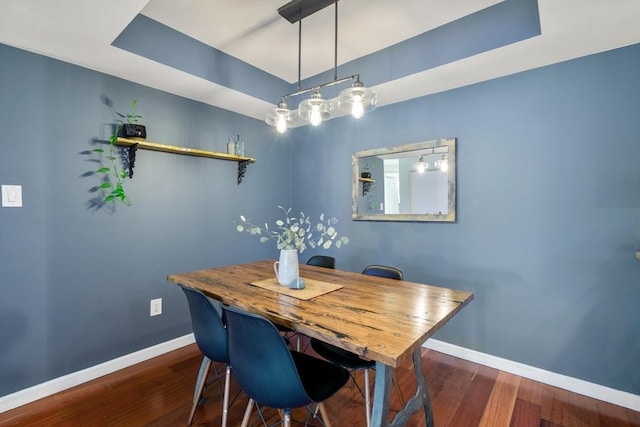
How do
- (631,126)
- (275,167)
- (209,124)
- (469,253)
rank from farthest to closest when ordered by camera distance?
(275,167) < (209,124) < (469,253) < (631,126)

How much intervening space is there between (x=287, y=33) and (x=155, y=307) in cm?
243

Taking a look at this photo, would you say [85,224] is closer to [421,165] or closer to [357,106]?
[357,106]

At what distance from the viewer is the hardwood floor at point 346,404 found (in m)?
1.70

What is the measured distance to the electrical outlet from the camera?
2465mm

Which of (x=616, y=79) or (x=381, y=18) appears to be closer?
(x=616, y=79)

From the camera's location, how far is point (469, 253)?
241 cm

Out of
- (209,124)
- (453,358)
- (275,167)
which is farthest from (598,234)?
(209,124)

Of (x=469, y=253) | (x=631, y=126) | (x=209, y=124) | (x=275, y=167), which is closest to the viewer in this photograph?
(x=631, y=126)

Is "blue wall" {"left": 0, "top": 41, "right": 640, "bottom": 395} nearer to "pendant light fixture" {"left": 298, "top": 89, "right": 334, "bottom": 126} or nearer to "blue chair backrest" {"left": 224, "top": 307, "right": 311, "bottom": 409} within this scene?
"pendant light fixture" {"left": 298, "top": 89, "right": 334, "bottom": 126}

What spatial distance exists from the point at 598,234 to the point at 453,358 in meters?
1.37

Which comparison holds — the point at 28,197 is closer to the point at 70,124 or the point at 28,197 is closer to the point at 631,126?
the point at 70,124

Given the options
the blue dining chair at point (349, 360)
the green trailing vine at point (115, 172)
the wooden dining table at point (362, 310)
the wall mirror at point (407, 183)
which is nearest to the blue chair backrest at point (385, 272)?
the wooden dining table at point (362, 310)

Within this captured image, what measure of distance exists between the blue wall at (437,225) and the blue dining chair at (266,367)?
1.59m

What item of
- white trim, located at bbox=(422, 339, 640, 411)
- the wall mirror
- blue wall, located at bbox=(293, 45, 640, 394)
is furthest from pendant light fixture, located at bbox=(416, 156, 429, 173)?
white trim, located at bbox=(422, 339, 640, 411)
